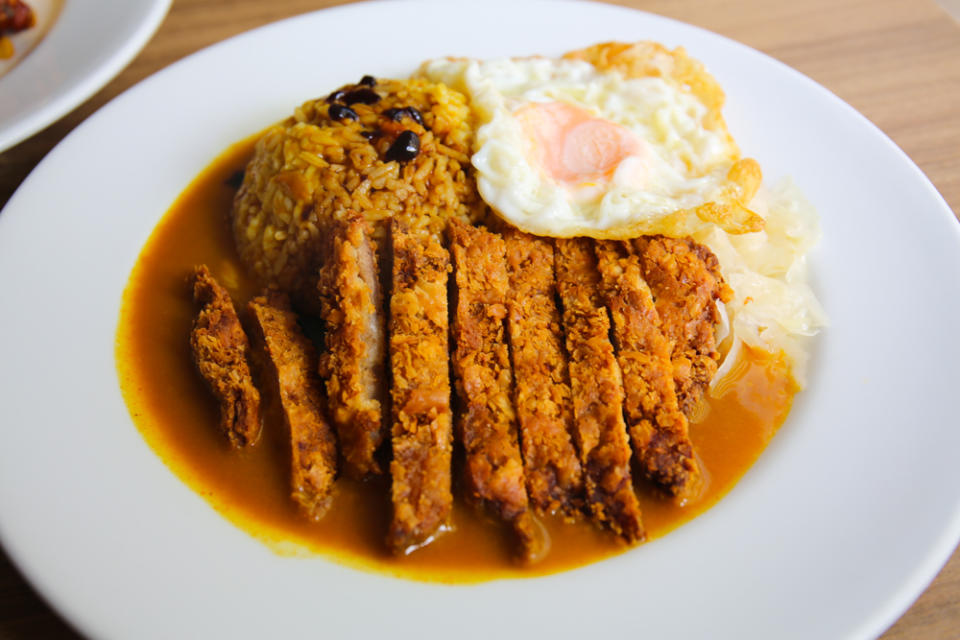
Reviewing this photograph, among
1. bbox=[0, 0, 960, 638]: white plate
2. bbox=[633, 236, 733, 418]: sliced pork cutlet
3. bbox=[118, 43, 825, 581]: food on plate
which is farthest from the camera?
bbox=[633, 236, 733, 418]: sliced pork cutlet

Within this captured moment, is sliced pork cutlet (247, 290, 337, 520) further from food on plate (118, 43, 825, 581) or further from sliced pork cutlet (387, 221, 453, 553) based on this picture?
sliced pork cutlet (387, 221, 453, 553)

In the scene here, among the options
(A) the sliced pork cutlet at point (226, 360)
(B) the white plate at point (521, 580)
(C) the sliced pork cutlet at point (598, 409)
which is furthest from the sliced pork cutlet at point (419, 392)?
(A) the sliced pork cutlet at point (226, 360)

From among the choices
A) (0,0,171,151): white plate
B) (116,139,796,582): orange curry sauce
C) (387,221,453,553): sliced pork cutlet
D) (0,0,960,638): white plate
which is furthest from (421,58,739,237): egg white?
(0,0,171,151): white plate

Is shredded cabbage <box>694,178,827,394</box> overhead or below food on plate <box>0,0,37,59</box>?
below

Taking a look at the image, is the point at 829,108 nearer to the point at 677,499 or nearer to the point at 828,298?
the point at 828,298

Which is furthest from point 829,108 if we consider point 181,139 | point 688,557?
point 181,139

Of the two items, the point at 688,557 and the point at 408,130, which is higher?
the point at 408,130
